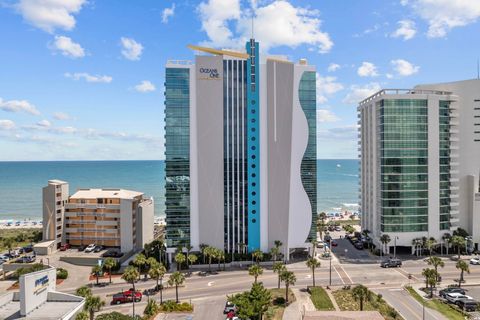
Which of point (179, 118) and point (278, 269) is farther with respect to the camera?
point (179, 118)

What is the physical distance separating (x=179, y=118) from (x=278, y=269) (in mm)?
42649

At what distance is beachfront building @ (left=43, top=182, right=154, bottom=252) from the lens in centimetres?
8850

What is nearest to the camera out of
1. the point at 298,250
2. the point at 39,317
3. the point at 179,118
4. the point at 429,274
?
the point at 39,317

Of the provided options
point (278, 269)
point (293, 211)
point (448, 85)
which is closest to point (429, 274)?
point (278, 269)

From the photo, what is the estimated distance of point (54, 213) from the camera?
3529 inches

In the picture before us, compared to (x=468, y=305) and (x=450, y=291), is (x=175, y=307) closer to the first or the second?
(x=468, y=305)

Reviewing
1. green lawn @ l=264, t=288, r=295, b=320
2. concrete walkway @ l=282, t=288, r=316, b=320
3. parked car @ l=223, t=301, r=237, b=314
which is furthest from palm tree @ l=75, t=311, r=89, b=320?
concrete walkway @ l=282, t=288, r=316, b=320

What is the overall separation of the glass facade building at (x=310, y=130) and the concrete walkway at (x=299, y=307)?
2706 cm

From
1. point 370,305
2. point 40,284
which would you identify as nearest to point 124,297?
point 40,284

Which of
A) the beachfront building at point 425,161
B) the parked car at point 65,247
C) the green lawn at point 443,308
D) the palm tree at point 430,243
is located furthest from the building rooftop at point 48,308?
the palm tree at point 430,243

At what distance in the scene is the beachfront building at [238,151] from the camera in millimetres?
80938

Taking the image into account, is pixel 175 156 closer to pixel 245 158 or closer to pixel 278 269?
pixel 245 158

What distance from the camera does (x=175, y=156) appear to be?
81.0m

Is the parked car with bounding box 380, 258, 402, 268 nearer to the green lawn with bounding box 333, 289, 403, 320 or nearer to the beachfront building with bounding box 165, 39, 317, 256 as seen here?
the green lawn with bounding box 333, 289, 403, 320
